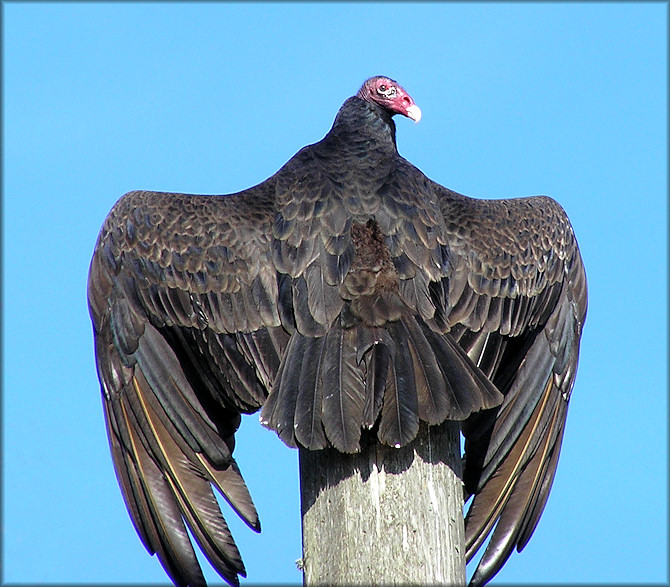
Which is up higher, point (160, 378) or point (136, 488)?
point (160, 378)

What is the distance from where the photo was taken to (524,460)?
14.7ft

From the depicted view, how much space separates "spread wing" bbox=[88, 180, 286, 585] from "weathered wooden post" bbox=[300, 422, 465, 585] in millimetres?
623

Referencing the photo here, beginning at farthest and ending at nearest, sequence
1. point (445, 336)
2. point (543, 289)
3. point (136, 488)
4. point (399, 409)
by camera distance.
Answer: point (543, 289) → point (136, 488) → point (445, 336) → point (399, 409)

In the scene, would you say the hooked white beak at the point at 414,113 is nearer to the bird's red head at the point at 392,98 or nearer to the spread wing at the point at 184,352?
the bird's red head at the point at 392,98

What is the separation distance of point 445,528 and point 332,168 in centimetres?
195

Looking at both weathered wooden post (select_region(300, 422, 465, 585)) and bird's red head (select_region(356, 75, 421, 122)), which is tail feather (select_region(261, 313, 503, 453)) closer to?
weathered wooden post (select_region(300, 422, 465, 585))

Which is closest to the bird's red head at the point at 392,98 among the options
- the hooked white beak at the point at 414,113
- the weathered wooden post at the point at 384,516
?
the hooked white beak at the point at 414,113

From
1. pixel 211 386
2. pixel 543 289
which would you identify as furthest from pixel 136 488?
pixel 543 289

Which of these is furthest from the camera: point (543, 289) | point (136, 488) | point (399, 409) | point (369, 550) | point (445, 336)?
point (543, 289)

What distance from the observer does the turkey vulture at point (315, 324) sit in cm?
405

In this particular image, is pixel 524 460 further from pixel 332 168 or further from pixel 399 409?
pixel 332 168

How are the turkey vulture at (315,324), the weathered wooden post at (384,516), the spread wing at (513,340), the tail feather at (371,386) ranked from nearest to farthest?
the weathered wooden post at (384,516) → the tail feather at (371,386) → the turkey vulture at (315,324) → the spread wing at (513,340)

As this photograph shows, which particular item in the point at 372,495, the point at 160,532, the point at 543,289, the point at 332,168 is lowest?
the point at 160,532

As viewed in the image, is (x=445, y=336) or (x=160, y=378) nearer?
(x=445, y=336)
